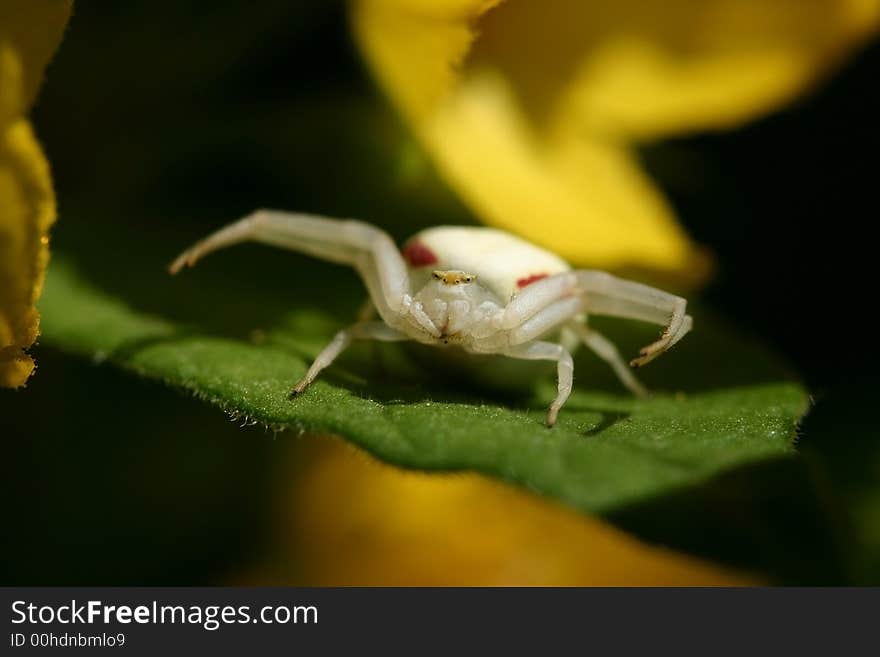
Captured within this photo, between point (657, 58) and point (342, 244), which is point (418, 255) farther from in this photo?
point (657, 58)

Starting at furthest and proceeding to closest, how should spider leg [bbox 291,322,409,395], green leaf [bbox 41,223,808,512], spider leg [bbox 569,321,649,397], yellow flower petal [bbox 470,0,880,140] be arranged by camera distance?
yellow flower petal [bbox 470,0,880,140], spider leg [bbox 569,321,649,397], spider leg [bbox 291,322,409,395], green leaf [bbox 41,223,808,512]

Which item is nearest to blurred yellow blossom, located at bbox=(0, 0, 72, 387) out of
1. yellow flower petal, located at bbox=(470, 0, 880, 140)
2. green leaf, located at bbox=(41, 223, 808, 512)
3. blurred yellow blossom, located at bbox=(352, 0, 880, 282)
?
green leaf, located at bbox=(41, 223, 808, 512)

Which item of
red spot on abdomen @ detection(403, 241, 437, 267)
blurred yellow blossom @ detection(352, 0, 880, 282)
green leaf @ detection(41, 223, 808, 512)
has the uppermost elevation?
blurred yellow blossom @ detection(352, 0, 880, 282)

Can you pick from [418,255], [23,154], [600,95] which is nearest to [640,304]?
[418,255]

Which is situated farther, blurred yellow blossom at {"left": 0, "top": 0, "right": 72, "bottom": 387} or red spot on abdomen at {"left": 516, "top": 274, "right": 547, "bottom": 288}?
red spot on abdomen at {"left": 516, "top": 274, "right": 547, "bottom": 288}

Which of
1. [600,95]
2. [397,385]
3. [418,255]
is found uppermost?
[600,95]

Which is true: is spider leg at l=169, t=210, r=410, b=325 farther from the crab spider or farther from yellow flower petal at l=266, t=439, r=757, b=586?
yellow flower petal at l=266, t=439, r=757, b=586

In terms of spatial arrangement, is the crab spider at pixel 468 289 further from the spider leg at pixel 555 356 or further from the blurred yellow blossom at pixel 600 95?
the blurred yellow blossom at pixel 600 95
